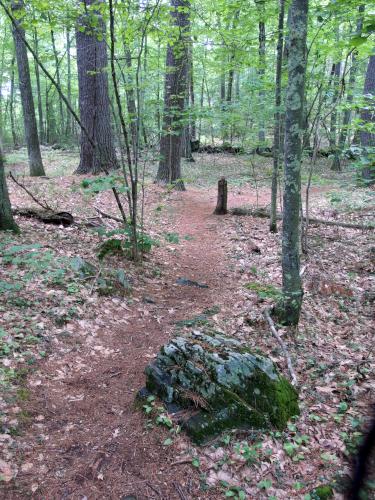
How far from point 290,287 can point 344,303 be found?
1.77 m

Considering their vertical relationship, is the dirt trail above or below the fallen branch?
below

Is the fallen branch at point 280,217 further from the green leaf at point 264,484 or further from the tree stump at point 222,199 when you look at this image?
the green leaf at point 264,484

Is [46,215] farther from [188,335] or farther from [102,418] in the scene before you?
[102,418]

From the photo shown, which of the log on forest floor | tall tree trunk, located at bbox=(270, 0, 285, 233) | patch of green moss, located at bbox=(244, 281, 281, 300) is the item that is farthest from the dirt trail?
tall tree trunk, located at bbox=(270, 0, 285, 233)

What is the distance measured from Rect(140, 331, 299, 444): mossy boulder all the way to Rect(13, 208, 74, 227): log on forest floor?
16.6ft

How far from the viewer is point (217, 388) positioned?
3607 millimetres

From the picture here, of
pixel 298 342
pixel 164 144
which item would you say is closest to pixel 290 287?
pixel 298 342

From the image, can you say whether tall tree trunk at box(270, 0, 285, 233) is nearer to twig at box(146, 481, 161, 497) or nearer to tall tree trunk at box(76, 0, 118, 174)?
tall tree trunk at box(76, 0, 118, 174)

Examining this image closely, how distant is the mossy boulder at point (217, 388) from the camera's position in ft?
11.6

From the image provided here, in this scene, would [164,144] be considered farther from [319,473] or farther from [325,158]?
[325,158]

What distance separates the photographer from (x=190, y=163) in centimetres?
2159

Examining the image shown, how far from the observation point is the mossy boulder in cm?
352

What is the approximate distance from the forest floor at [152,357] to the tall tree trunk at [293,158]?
564 mm

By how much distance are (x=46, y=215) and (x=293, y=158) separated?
219 inches
